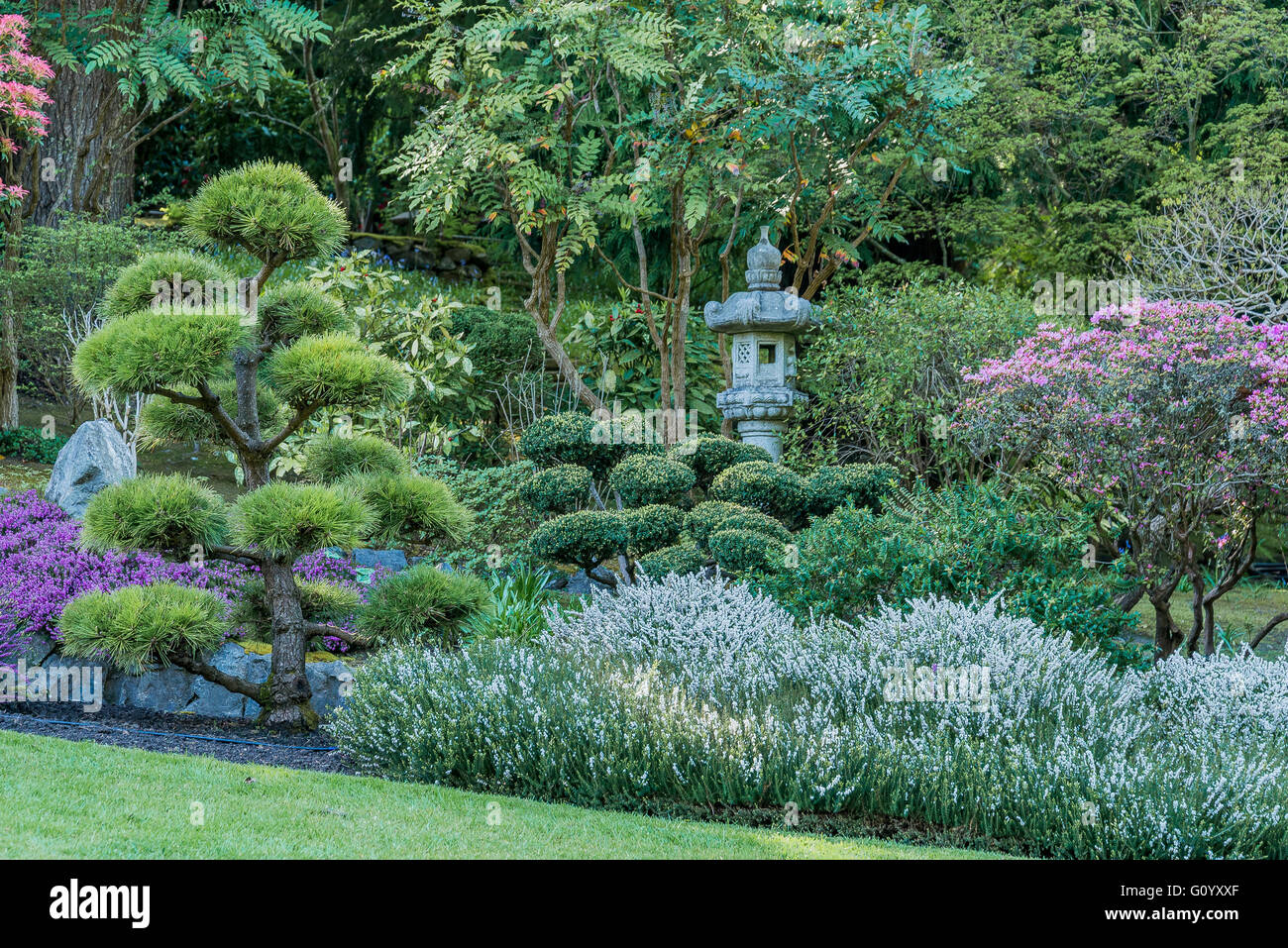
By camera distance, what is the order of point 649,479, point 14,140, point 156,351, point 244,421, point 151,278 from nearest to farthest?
point 156,351, point 151,278, point 244,421, point 649,479, point 14,140

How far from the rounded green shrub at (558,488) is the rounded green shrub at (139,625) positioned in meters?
2.75

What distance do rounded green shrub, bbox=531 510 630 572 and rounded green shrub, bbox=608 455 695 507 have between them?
0.31 metres

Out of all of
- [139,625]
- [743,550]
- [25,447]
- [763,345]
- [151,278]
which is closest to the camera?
[139,625]

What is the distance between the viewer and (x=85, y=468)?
8.77 m

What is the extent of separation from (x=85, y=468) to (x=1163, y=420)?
741 centimetres

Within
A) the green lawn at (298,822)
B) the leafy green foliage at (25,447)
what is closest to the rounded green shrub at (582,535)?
the green lawn at (298,822)

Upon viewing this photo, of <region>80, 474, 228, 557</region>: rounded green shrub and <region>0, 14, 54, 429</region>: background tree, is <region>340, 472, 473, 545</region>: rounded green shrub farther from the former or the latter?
<region>0, 14, 54, 429</region>: background tree

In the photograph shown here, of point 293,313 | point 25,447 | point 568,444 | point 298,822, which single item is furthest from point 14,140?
point 298,822

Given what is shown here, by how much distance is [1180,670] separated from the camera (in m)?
5.60

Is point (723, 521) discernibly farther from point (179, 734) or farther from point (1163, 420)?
point (179, 734)

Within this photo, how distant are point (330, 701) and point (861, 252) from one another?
891 cm

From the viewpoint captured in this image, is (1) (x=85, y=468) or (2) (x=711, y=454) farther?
(1) (x=85, y=468)

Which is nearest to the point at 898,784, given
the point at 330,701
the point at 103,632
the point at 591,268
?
the point at 330,701
